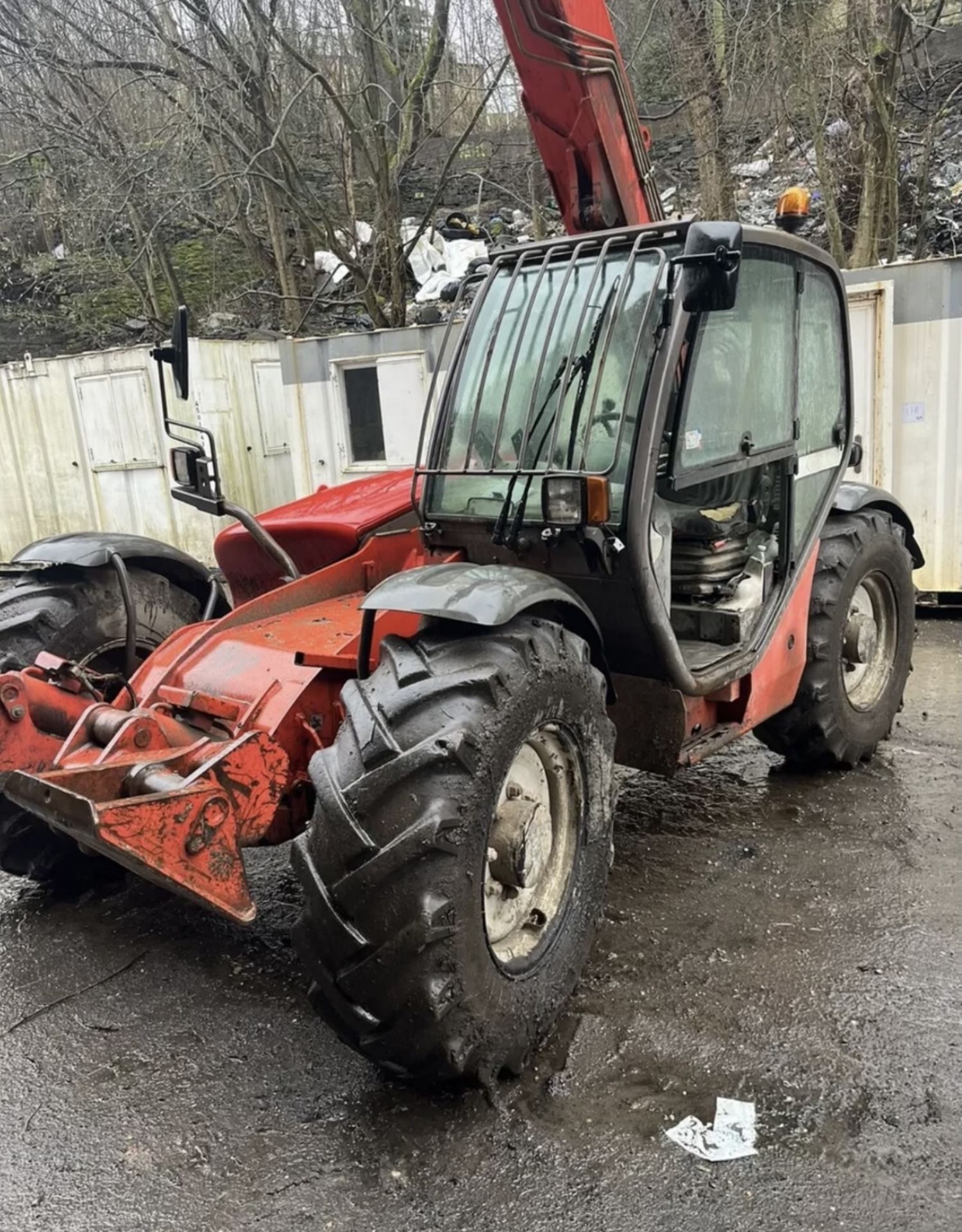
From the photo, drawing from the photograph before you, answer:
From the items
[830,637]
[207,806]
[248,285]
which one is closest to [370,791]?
[207,806]

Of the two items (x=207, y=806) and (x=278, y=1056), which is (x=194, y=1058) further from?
(x=207, y=806)

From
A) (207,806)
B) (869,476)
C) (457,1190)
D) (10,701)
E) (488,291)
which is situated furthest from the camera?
(869,476)

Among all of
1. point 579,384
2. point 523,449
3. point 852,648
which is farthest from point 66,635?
point 852,648

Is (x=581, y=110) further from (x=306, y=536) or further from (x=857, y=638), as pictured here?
(x=857, y=638)

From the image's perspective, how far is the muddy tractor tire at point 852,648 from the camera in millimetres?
4160

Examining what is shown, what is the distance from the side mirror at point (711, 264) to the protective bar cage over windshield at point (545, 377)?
0.32 meters

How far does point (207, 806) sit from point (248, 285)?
1512 cm

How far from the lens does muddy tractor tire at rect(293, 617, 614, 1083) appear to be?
233cm

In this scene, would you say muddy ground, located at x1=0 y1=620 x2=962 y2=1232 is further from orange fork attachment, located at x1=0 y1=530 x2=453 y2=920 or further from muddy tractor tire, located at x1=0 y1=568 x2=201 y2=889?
orange fork attachment, located at x1=0 y1=530 x2=453 y2=920

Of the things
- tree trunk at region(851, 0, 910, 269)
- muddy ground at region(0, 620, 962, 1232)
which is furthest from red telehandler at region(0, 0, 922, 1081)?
tree trunk at region(851, 0, 910, 269)

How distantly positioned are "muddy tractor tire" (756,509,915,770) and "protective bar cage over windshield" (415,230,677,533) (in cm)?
151

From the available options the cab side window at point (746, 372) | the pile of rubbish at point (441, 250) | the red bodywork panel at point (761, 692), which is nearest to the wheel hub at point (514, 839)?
the red bodywork panel at point (761, 692)

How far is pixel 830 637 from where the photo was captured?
4.13m

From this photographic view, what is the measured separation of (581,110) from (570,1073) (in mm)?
3397
